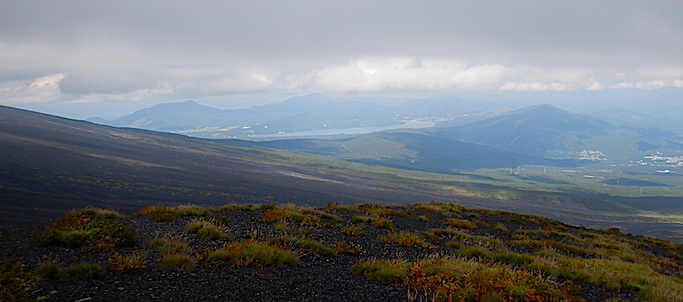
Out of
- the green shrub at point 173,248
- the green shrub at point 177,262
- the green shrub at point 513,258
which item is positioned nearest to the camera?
the green shrub at point 177,262

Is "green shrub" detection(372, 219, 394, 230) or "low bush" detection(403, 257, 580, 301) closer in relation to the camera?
"low bush" detection(403, 257, 580, 301)

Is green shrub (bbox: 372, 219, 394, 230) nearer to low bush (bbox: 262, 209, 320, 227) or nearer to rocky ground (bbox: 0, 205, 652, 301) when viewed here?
low bush (bbox: 262, 209, 320, 227)

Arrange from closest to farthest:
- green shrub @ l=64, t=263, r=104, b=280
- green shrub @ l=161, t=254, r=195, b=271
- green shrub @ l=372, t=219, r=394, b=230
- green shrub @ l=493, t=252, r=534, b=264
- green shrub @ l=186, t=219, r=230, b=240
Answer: green shrub @ l=64, t=263, r=104, b=280 → green shrub @ l=161, t=254, r=195, b=271 → green shrub @ l=186, t=219, r=230, b=240 → green shrub @ l=493, t=252, r=534, b=264 → green shrub @ l=372, t=219, r=394, b=230

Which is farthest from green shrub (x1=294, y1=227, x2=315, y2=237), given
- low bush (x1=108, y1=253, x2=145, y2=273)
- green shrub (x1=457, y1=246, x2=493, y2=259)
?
low bush (x1=108, y1=253, x2=145, y2=273)

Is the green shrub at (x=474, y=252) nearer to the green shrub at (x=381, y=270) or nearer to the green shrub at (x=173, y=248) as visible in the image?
the green shrub at (x=381, y=270)

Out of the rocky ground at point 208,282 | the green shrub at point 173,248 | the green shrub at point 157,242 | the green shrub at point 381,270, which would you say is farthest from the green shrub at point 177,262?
the green shrub at point 381,270

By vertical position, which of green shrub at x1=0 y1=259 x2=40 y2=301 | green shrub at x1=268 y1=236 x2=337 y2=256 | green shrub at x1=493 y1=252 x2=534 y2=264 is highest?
green shrub at x1=0 y1=259 x2=40 y2=301

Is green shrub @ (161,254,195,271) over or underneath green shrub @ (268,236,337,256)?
over

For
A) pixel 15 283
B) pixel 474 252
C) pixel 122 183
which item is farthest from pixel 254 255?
pixel 122 183

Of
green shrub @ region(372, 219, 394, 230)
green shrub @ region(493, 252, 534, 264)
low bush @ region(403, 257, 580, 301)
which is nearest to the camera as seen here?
low bush @ region(403, 257, 580, 301)

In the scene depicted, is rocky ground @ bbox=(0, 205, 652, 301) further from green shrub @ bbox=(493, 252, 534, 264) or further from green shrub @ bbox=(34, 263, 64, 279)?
green shrub @ bbox=(493, 252, 534, 264)

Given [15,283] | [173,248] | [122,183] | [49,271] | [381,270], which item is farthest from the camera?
[122,183]

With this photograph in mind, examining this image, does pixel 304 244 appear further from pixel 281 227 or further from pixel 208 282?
pixel 208 282

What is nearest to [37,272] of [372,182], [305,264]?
[305,264]
